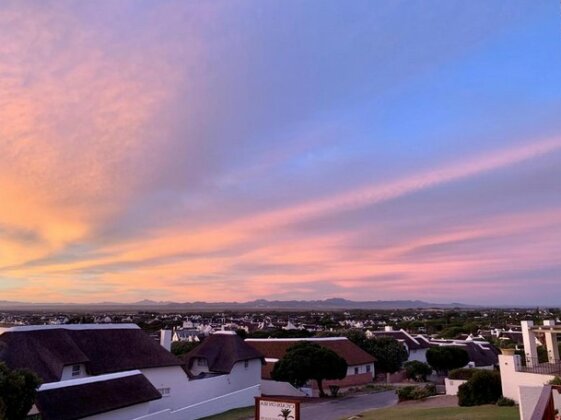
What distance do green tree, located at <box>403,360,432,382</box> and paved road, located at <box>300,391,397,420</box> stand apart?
30.5 ft

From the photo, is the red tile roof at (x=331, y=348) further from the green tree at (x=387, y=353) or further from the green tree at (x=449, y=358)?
the green tree at (x=449, y=358)

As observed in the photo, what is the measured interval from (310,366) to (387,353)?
18472 millimetres

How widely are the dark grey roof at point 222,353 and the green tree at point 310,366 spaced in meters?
3.18

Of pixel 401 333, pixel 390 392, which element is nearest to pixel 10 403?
pixel 390 392

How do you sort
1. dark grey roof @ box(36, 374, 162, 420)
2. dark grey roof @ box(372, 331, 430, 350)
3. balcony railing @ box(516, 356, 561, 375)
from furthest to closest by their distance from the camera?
1. dark grey roof @ box(372, 331, 430, 350)
2. balcony railing @ box(516, 356, 561, 375)
3. dark grey roof @ box(36, 374, 162, 420)

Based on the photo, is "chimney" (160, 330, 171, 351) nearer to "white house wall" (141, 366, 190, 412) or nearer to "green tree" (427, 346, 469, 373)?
"white house wall" (141, 366, 190, 412)

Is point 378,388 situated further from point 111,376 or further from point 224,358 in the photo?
point 111,376

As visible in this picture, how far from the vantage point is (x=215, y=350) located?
134 feet

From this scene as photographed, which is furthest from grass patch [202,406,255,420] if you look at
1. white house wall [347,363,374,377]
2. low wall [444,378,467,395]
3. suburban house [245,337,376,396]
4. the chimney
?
white house wall [347,363,374,377]

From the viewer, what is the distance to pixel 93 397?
77.7 feet

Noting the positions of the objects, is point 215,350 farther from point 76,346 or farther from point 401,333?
point 401,333

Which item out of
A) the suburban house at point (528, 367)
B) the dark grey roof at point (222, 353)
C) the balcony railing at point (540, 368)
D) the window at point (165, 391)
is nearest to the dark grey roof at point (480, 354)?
the dark grey roof at point (222, 353)

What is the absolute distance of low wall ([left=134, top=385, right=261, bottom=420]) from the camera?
87.4 ft

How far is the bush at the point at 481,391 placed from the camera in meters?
25.4
